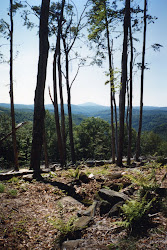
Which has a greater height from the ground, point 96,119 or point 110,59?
point 110,59

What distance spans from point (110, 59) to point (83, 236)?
474 inches

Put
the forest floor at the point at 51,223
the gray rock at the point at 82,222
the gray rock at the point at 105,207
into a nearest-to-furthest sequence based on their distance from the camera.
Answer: the forest floor at the point at 51,223, the gray rock at the point at 82,222, the gray rock at the point at 105,207

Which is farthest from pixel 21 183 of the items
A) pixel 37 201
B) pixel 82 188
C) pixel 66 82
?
pixel 66 82

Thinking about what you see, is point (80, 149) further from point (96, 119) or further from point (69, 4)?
point (69, 4)

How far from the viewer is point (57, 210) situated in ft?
12.4

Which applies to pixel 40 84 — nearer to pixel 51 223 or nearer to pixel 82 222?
pixel 51 223

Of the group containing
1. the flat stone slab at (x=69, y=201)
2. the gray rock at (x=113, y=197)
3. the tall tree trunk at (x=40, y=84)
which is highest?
the tall tree trunk at (x=40, y=84)

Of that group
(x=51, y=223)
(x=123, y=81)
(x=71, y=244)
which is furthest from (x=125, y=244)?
(x=123, y=81)

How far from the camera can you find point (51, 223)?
3.25m

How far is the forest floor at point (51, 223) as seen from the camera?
2389mm

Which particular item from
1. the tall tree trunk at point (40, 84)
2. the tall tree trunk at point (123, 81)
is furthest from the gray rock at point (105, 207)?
the tall tree trunk at point (123, 81)

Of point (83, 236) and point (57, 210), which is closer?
point (83, 236)

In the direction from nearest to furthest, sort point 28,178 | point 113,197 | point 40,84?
point 113,197
point 28,178
point 40,84

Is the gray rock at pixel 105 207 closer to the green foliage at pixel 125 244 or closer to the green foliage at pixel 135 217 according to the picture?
the green foliage at pixel 135 217
